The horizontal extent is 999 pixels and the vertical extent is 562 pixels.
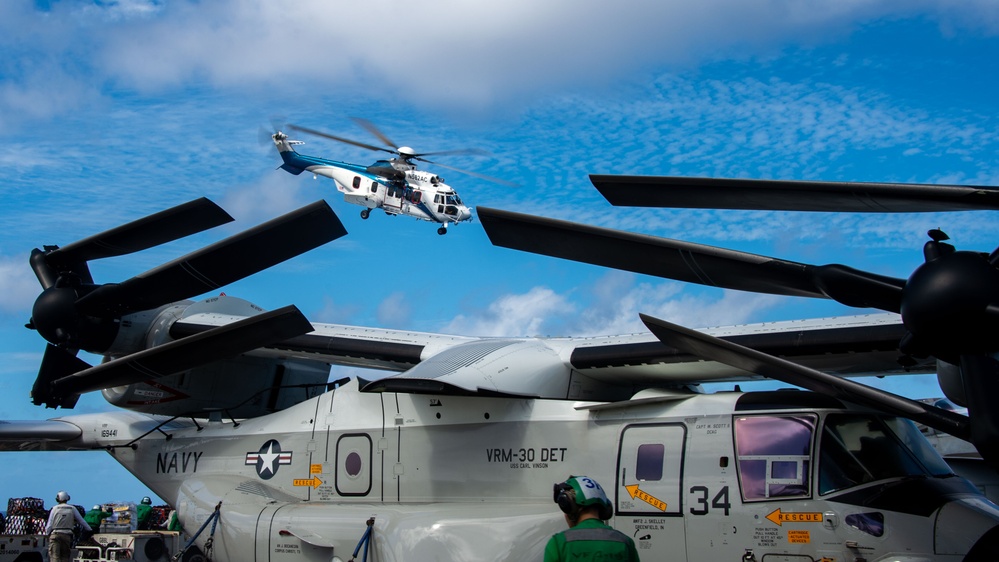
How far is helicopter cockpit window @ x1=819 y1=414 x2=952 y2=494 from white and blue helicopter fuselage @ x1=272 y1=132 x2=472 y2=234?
3935 centimetres

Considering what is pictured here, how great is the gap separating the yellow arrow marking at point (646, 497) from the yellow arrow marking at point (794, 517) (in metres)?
1.08

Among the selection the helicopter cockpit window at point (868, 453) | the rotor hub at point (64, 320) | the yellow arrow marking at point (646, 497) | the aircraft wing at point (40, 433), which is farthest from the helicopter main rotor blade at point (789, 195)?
the aircraft wing at point (40, 433)

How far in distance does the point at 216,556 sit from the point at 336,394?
239 cm

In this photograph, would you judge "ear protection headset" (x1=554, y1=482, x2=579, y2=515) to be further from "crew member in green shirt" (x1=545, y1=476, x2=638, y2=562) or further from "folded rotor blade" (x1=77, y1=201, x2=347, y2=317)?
"folded rotor blade" (x1=77, y1=201, x2=347, y2=317)

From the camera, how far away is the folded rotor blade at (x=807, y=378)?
22.5 ft

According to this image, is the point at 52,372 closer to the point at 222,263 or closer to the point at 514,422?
the point at 222,263

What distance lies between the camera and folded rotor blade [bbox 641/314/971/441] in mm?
6871

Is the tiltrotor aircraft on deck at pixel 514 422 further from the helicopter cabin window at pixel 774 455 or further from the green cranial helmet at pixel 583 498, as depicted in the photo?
the green cranial helmet at pixel 583 498

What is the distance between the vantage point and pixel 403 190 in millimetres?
46812

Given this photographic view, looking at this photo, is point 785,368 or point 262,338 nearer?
point 785,368

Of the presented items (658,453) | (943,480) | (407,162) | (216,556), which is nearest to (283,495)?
(216,556)

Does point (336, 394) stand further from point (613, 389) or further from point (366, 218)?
point (366, 218)

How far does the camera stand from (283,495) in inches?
444

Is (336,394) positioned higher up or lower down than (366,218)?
lower down
